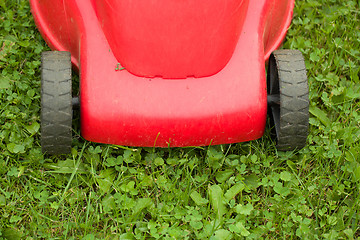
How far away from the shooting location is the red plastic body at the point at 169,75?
150cm

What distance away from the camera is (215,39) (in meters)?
1.54

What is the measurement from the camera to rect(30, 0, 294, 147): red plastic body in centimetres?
150

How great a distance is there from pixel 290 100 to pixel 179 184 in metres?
0.43

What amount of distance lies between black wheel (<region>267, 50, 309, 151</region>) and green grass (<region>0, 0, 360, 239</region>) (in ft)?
0.32

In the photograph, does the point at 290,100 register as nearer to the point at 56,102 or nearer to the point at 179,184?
the point at 179,184

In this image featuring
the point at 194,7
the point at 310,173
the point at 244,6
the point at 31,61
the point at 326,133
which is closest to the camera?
the point at 194,7

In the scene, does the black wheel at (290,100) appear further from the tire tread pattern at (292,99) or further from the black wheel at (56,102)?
the black wheel at (56,102)

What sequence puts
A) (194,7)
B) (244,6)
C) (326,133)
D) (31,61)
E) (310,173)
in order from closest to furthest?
(194,7) < (244,6) < (310,173) < (326,133) < (31,61)

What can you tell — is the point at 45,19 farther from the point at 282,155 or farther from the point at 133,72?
the point at 282,155

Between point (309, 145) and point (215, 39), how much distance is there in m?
0.54

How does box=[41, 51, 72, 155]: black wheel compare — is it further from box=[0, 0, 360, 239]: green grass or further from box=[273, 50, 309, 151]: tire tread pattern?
box=[273, 50, 309, 151]: tire tread pattern

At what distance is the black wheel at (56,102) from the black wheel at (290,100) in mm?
633

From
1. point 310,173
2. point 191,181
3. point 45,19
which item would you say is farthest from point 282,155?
point 45,19

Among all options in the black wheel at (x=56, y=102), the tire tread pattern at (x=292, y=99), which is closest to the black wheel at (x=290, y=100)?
the tire tread pattern at (x=292, y=99)
